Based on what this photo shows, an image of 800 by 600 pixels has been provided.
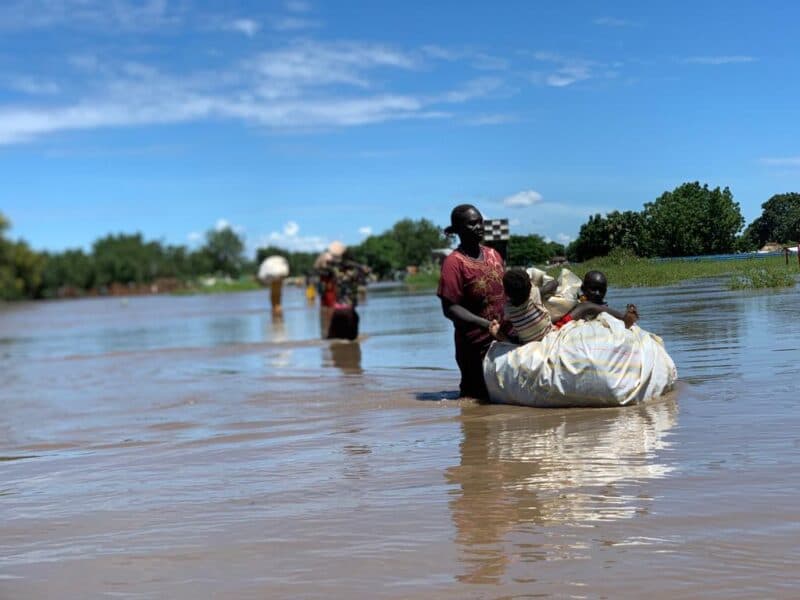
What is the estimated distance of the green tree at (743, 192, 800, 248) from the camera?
8.20 metres

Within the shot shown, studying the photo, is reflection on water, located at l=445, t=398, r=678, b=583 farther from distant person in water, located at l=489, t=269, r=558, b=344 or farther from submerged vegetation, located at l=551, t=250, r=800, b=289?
submerged vegetation, located at l=551, t=250, r=800, b=289

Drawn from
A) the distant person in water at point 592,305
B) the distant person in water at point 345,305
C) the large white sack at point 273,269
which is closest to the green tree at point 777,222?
the distant person in water at point 592,305

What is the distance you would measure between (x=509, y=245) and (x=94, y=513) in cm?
671

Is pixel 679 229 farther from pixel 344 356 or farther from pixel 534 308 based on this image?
pixel 344 356

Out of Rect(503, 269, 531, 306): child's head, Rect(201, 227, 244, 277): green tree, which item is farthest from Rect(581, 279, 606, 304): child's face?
Rect(201, 227, 244, 277): green tree

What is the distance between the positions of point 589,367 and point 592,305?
0.72 metres

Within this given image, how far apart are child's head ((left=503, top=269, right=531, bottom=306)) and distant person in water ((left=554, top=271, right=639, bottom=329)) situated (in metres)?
0.46

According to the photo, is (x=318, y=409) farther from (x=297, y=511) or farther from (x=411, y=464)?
(x=297, y=511)

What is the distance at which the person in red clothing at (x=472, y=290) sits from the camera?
7156 millimetres

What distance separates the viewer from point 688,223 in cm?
870

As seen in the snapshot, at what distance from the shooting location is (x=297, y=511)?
426cm

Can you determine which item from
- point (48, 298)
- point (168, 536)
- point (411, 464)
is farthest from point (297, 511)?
point (48, 298)

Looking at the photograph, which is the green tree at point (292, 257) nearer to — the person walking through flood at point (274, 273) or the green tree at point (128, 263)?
the green tree at point (128, 263)

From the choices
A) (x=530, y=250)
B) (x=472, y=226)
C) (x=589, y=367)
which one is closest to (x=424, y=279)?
(x=530, y=250)
